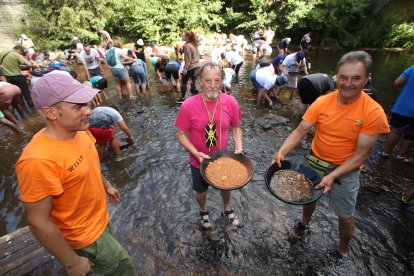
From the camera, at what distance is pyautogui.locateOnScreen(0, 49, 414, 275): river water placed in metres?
3.19

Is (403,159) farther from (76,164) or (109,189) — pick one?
(76,164)

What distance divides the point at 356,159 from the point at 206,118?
62.9 inches

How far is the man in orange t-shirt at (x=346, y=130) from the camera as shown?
2.33 meters

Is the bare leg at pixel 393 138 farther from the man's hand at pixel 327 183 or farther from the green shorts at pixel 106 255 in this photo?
the green shorts at pixel 106 255

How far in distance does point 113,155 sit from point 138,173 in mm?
1015

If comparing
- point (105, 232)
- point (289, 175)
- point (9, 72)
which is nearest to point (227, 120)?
point (289, 175)

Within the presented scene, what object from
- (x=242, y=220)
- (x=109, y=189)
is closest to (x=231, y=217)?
(x=242, y=220)

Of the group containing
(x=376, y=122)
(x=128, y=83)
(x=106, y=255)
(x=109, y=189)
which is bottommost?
(x=128, y=83)

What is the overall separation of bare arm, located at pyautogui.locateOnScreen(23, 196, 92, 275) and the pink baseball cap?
64 centimetres

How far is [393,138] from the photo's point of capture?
16.3 ft

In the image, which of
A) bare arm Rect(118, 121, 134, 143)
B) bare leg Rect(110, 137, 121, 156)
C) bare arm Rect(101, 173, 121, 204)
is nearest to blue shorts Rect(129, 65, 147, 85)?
bare arm Rect(118, 121, 134, 143)

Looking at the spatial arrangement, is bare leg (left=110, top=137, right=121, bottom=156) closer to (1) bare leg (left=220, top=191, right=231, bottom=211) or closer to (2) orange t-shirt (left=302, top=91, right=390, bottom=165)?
(1) bare leg (left=220, top=191, right=231, bottom=211)

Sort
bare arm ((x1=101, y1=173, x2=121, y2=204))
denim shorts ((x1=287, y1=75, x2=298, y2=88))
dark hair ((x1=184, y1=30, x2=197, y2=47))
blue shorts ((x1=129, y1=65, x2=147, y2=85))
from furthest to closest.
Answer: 1. blue shorts ((x1=129, y1=65, x2=147, y2=85))
2. denim shorts ((x1=287, y1=75, x2=298, y2=88))
3. dark hair ((x1=184, y1=30, x2=197, y2=47))
4. bare arm ((x1=101, y1=173, x2=121, y2=204))

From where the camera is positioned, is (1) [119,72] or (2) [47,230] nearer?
(2) [47,230]
